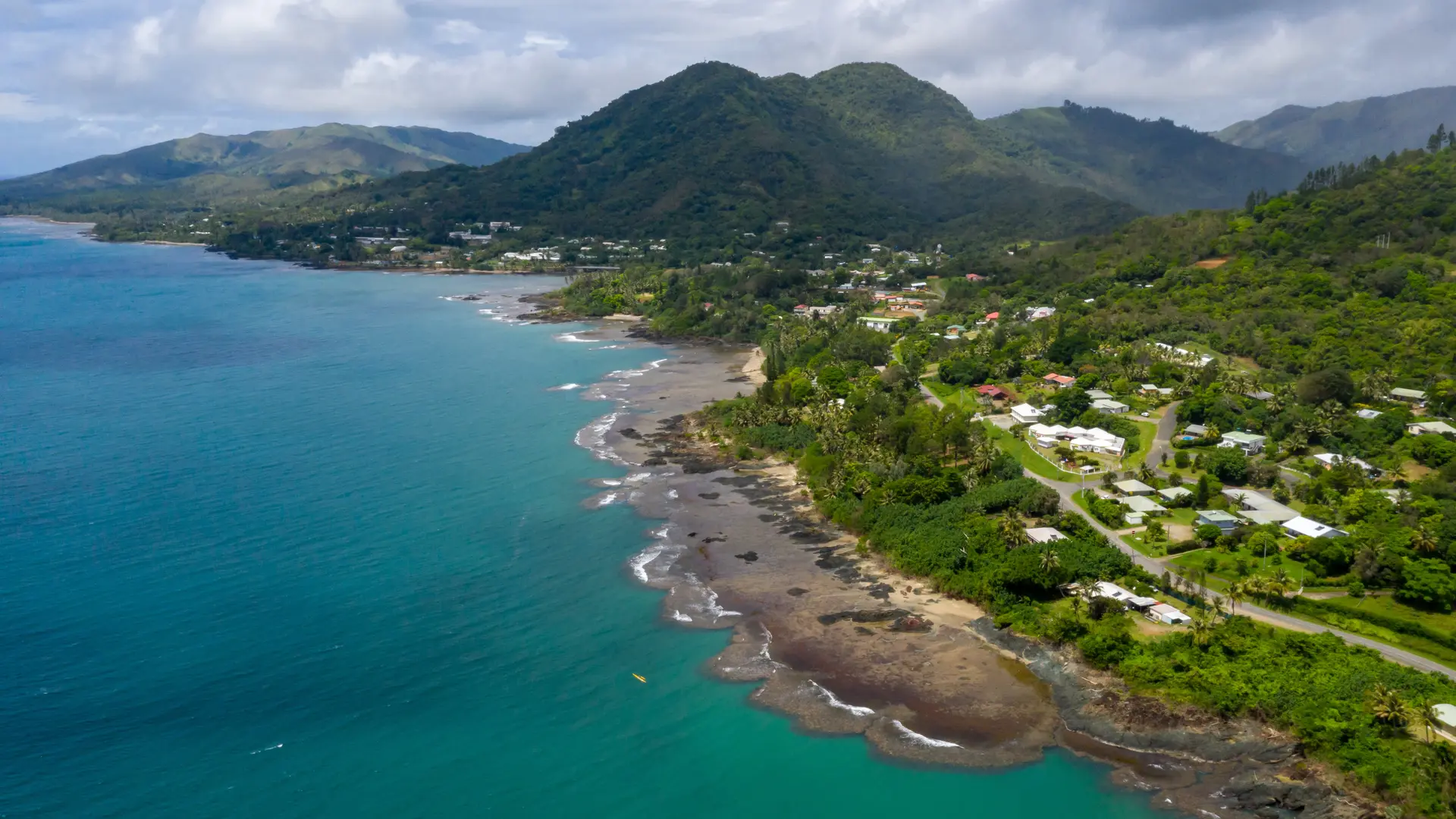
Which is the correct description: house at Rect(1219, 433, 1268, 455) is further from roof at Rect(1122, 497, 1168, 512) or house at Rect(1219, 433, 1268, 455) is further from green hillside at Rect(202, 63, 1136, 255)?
green hillside at Rect(202, 63, 1136, 255)

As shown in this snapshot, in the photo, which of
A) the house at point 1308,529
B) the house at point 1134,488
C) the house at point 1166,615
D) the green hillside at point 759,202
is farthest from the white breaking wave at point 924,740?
the green hillside at point 759,202

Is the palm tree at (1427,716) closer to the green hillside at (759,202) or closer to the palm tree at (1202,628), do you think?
the palm tree at (1202,628)

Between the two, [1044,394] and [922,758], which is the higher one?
[1044,394]

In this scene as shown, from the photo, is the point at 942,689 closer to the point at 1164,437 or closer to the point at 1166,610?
the point at 1166,610

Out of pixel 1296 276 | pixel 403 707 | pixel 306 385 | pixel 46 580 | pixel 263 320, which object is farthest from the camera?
pixel 263 320

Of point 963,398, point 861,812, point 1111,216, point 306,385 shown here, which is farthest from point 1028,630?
point 1111,216

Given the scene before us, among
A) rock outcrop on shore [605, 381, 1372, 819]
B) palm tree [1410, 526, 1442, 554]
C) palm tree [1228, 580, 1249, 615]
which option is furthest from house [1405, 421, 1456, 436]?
rock outcrop on shore [605, 381, 1372, 819]

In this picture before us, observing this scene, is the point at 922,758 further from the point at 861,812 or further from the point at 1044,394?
the point at 1044,394
